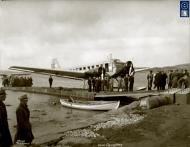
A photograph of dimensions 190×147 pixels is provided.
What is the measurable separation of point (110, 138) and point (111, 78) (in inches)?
674

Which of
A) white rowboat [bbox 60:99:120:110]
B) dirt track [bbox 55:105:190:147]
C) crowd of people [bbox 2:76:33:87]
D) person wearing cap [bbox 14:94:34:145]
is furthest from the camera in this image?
crowd of people [bbox 2:76:33:87]

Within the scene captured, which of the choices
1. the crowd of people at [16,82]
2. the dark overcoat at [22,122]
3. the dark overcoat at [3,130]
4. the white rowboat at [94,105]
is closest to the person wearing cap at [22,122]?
the dark overcoat at [22,122]

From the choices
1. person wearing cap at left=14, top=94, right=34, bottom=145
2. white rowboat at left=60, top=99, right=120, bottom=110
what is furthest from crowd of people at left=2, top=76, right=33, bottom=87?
person wearing cap at left=14, top=94, right=34, bottom=145

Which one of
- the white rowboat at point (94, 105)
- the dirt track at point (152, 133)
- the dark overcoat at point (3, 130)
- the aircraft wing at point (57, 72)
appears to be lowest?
the white rowboat at point (94, 105)

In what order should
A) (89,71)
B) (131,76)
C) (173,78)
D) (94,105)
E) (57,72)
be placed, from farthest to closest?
(57,72)
(89,71)
(131,76)
(94,105)
(173,78)

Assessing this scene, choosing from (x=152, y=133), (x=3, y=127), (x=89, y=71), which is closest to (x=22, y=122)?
(x=3, y=127)

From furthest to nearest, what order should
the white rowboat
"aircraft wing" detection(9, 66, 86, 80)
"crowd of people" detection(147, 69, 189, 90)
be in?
"aircraft wing" detection(9, 66, 86, 80)
the white rowboat
"crowd of people" detection(147, 69, 189, 90)

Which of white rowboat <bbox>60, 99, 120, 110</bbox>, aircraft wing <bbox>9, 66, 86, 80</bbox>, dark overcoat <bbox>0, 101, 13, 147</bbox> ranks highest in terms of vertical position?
aircraft wing <bbox>9, 66, 86, 80</bbox>

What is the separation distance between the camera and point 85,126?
10578 millimetres

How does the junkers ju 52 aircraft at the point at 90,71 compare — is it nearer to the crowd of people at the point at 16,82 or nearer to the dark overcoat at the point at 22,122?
the crowd of people at the point at 16,82

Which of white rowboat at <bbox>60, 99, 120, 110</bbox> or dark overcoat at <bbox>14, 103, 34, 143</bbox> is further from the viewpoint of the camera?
white rowboat at <bbox>60, 99, 120, 110</bbox>

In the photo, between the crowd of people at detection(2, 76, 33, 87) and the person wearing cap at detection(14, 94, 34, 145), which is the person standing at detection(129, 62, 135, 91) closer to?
the person wearing cap at detection(14, 94, 34, 145)

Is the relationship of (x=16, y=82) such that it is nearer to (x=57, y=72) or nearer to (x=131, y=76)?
(x=57, y=72)

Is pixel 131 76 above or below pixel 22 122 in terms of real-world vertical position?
above
